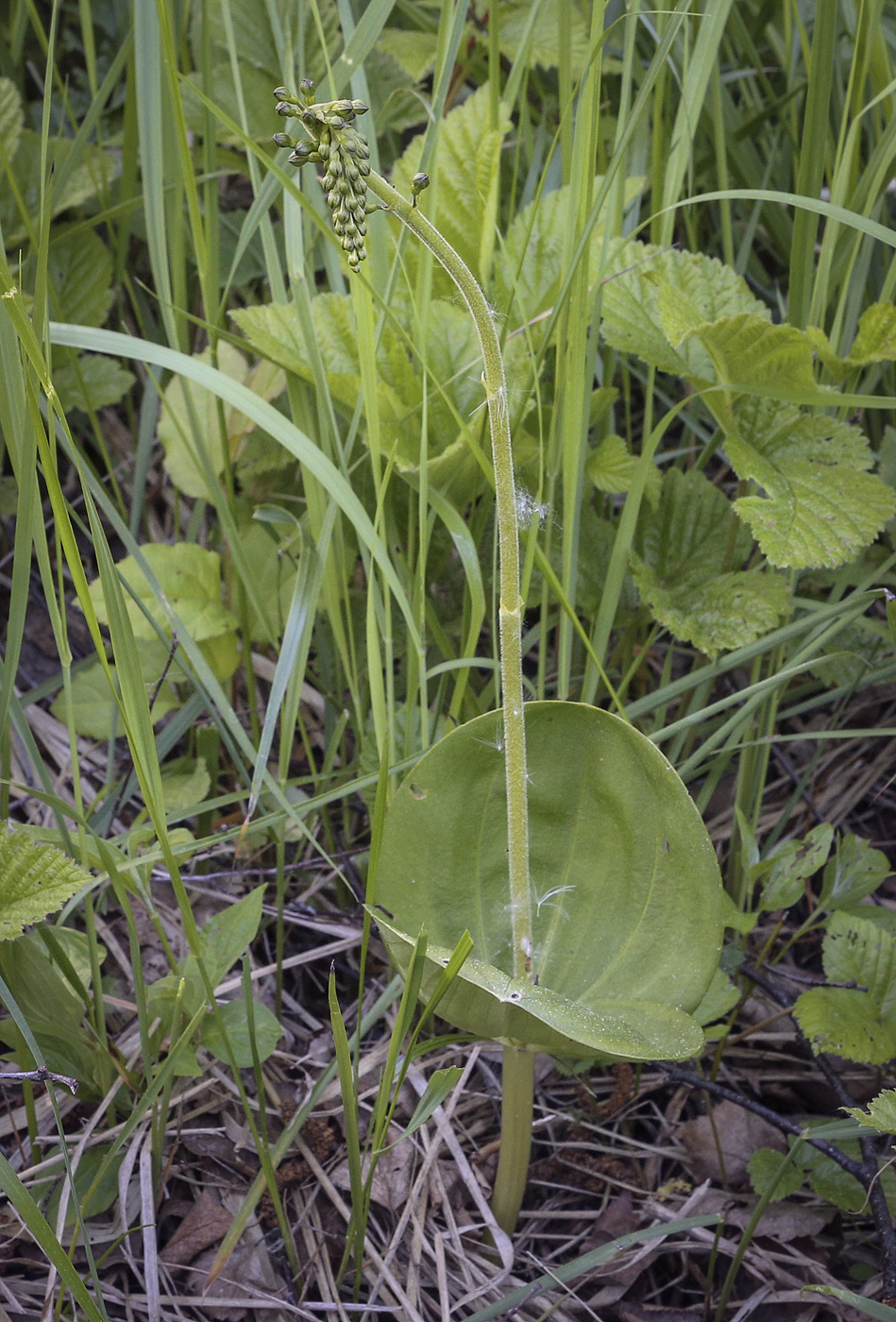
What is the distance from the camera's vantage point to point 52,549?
1907 mm

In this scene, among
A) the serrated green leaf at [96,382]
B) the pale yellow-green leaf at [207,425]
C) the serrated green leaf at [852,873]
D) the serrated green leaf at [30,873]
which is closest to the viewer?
the serrated green leaf at [30,873]

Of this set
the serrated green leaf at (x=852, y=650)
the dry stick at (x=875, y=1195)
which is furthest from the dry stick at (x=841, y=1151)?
the serrated green leaf at (x=852, y=650)

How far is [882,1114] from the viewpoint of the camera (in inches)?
36.3

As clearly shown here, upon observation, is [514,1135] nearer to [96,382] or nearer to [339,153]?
[339,153]

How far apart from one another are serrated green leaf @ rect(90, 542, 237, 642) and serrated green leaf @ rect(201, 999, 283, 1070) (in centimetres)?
57

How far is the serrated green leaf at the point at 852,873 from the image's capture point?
1243 millimetres

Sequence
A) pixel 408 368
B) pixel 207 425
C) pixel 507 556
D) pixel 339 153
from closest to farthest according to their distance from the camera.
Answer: pixel 339 153, pixel 507 556, pixel 408 368, pixel 207 425

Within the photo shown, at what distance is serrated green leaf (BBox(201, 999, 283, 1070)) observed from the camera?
1.18 metres

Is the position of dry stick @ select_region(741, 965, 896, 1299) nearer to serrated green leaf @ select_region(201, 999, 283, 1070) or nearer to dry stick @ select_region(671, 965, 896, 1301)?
dry stick @ select_region(671, 965, 896, 1301)

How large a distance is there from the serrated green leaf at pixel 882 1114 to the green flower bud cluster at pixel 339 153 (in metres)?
0.89

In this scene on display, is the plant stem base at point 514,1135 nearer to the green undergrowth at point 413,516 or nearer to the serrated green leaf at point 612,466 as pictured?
the green undergrowth at point 413,516

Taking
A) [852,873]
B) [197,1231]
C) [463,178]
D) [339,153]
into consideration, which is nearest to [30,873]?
[197,1231]

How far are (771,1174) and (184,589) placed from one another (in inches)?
46.8

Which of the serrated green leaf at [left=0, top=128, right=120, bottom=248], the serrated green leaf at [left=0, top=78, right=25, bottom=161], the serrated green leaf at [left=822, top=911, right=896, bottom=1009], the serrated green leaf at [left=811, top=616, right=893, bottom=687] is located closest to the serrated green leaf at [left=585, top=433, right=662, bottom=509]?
the serrated green leaf at [left=811, top=616, right=893, bottom=687]
